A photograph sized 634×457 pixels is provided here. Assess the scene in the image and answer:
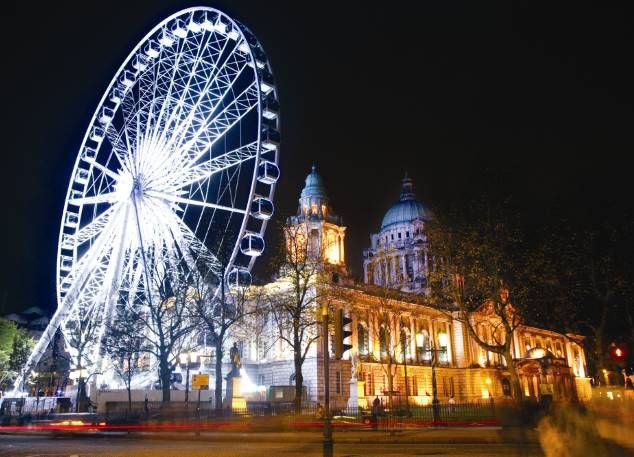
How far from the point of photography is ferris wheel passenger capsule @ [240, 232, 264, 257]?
4622cm

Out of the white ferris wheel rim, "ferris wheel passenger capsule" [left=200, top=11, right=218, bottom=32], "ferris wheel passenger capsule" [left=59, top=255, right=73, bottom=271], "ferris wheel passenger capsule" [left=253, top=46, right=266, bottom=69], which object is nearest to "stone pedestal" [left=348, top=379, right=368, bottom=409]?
the white ferris wheel rim

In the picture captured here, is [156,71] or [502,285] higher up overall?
[156,71]

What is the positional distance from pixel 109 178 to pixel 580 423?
51.5m

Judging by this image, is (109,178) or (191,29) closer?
(191,29)

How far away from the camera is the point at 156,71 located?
51000 mm

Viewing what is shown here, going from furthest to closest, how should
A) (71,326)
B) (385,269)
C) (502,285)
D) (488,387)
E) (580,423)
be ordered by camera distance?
(385,269) < (488,387) < (71,326) < (502,285) < (580,423)

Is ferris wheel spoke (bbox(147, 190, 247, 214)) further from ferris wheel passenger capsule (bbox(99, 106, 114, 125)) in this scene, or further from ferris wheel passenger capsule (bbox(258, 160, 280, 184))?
ferris wheel passenger capsule (bbox(99, 106, 114, 125))

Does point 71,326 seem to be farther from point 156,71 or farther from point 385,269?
point 385,269

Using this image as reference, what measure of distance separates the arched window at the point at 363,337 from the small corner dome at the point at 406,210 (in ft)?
138

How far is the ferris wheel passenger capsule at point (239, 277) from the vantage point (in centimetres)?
4847

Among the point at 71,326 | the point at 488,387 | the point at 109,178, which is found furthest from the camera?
the point at 488,387

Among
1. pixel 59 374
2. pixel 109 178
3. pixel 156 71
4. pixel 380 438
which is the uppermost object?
pixel 156 71

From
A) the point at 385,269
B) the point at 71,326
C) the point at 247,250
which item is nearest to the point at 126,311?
the point at 71,326

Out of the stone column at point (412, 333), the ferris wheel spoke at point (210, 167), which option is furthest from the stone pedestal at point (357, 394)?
the stone column at point (412, 333)
